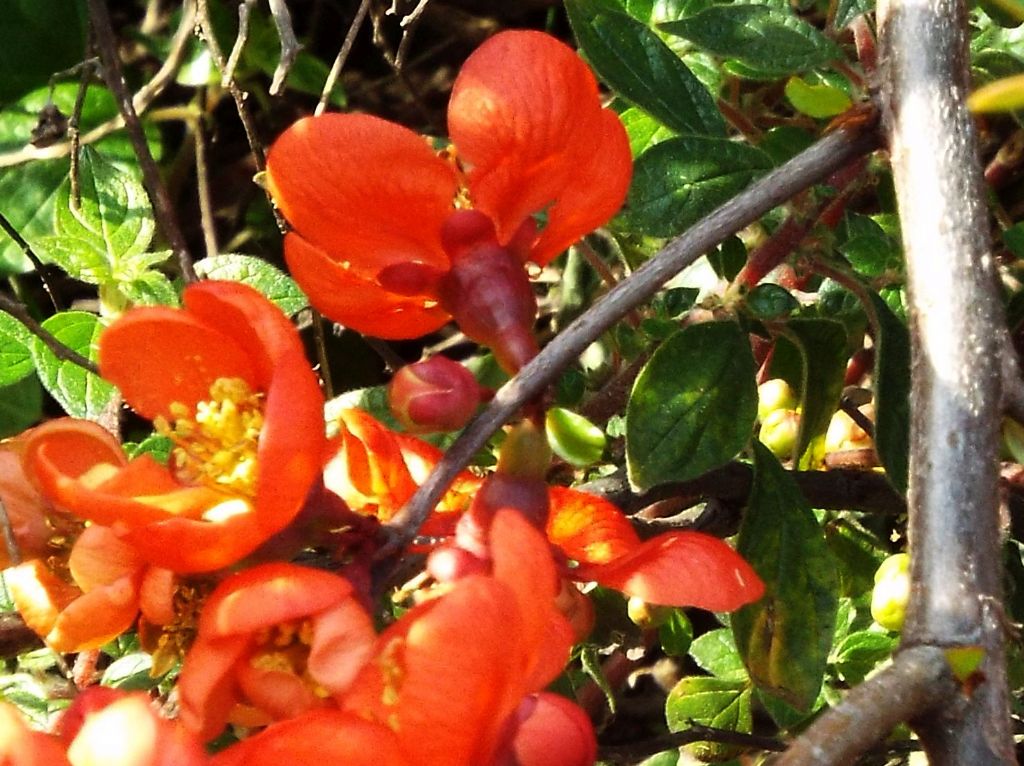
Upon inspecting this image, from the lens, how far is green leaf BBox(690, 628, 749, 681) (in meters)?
1.23

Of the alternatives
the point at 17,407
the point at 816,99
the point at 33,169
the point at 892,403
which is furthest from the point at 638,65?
Answer: the point at 33,169

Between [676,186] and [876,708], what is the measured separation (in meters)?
0.45

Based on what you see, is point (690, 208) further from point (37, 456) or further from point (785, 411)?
point (37, 456)

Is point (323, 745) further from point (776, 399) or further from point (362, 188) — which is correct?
point (776, 399)

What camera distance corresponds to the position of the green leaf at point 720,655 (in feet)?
4.04

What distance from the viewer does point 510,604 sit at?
0.50 meters

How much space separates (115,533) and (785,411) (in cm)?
73

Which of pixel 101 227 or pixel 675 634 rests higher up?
pixel 101 227

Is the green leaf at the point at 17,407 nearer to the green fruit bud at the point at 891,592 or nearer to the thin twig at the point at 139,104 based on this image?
the thin twig at the point at 139,104

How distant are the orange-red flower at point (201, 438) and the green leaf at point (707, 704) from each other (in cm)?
62

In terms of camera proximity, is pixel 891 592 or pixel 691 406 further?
pixel 891 592

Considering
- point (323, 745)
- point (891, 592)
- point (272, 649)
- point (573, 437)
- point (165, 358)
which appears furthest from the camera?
point (891, 592)

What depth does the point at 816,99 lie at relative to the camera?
76 cm

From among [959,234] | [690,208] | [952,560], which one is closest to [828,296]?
[690,208]
